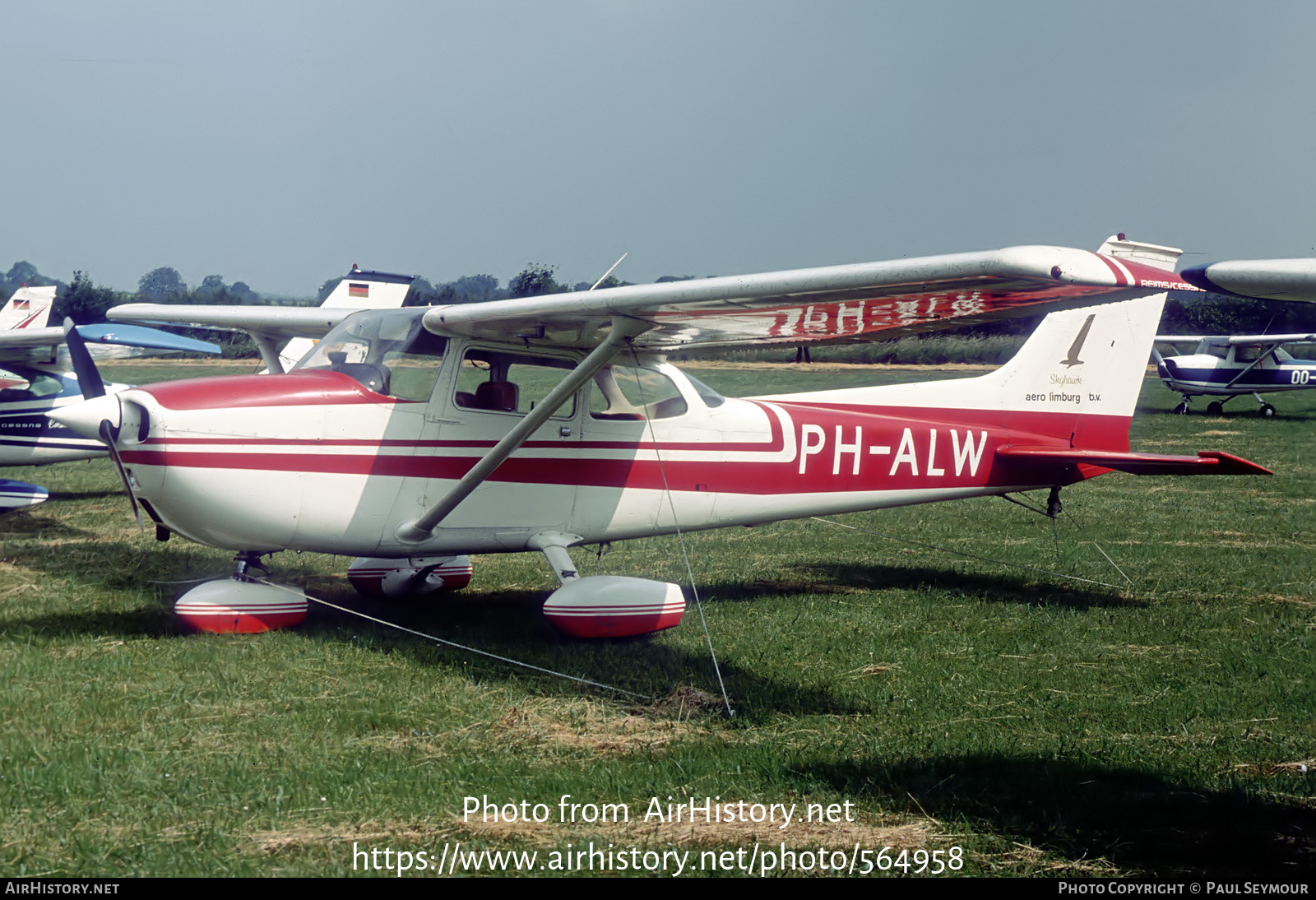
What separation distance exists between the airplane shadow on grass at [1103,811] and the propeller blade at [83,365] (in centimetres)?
544

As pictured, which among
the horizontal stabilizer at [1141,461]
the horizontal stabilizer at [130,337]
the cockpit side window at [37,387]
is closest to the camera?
the horizontal stabilizer at [1141,461]

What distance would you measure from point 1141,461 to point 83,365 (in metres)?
7.51

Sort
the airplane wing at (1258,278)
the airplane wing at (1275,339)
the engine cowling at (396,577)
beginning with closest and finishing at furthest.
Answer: the airplane wing at (1258,278) < the engine cowling at (396,577) < the airplane wing at (1275,339)

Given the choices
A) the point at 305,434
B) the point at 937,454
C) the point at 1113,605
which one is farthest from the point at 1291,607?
the point at 305,434

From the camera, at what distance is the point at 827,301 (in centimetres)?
483

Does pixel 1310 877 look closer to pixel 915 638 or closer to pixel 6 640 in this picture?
pixel 915 638

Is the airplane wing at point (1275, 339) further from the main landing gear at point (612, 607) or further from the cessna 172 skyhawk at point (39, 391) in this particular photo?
the main landing gear at point (612, 607)

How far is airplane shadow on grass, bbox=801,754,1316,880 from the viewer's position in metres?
3.52

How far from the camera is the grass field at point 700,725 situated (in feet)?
11.8

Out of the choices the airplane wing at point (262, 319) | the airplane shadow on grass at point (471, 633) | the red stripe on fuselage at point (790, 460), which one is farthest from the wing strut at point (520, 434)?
the airplane wing at point (262, 319)

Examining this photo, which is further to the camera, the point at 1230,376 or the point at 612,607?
the point at 1230,376

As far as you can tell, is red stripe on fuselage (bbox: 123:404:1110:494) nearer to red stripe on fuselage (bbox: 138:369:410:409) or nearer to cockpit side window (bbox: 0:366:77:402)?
red stripe on fuselage (bbox: 138:369:410:409)

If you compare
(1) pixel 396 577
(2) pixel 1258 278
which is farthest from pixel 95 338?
(2) pixel 1258 278

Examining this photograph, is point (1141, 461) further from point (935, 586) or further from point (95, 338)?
point (95, 338)
